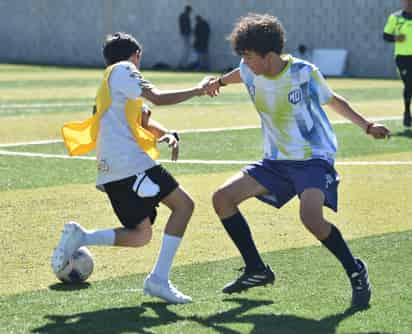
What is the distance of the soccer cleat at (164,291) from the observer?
21.5 feet

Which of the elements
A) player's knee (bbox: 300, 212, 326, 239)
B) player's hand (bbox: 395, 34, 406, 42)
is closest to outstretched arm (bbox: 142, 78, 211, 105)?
player's knee (bbox: 300, 212, 326, 239)

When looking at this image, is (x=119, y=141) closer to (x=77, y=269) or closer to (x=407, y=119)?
(x=77, y=269)

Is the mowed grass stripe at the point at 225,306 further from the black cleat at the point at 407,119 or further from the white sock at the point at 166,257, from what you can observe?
the black cleat at the point at 407,119

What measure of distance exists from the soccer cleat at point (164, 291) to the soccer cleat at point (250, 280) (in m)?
0.34

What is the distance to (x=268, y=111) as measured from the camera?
6.80 m

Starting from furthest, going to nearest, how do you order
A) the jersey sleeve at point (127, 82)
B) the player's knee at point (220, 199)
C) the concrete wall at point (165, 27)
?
the concrete wall at point (165, 27) < the player's knee at point (220, 199) < the jersey sleeve at point (127, 82)

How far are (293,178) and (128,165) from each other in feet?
3.35

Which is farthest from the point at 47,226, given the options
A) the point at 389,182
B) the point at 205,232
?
the point at 389,182

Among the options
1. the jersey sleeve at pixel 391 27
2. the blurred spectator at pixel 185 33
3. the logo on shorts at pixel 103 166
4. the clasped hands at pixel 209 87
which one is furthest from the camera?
the blurred spectator at pixel 185 33

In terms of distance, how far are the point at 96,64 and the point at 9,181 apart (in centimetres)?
3042

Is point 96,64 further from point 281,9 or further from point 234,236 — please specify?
point 234,236

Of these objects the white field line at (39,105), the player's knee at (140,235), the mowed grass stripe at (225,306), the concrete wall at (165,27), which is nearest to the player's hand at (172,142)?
the player's knee at (140,235)

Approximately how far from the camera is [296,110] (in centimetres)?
674

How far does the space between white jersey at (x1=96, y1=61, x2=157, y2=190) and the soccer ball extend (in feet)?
1.88
